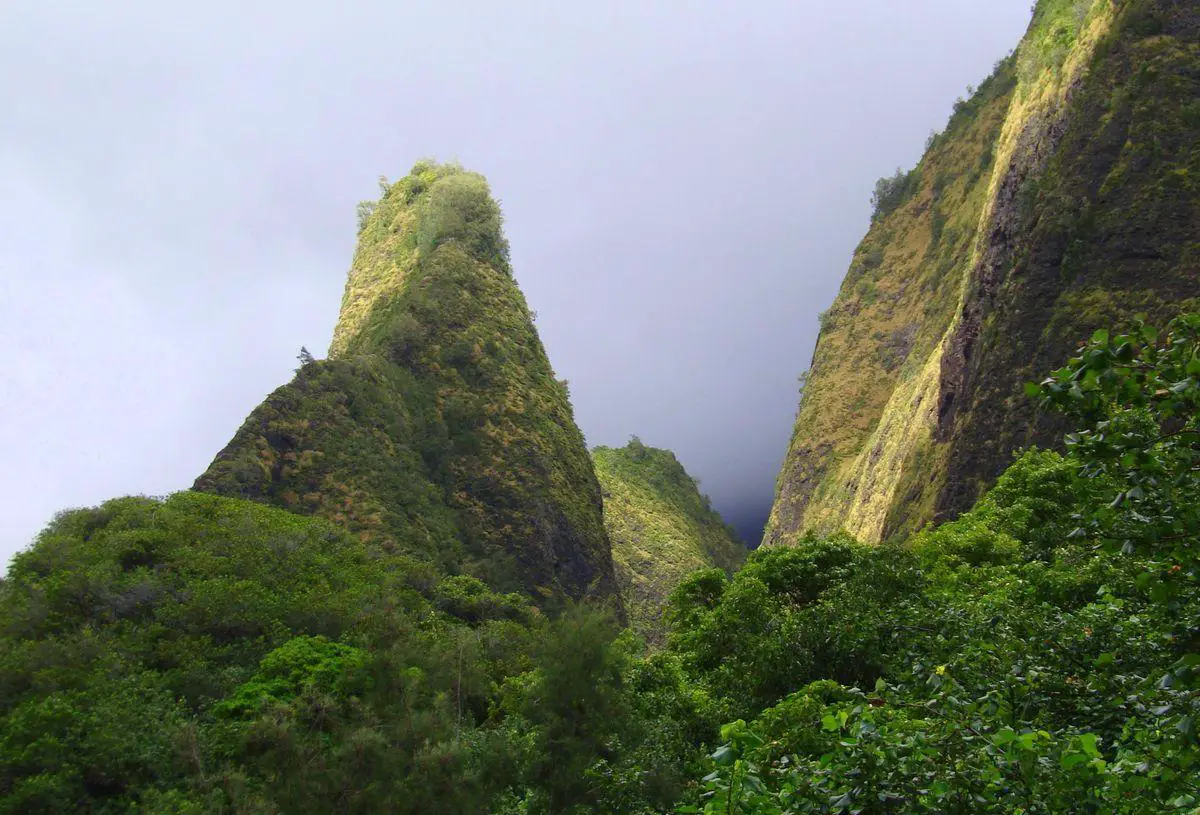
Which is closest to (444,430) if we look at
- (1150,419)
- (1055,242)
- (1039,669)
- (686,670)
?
(686,670)

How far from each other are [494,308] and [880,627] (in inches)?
2022

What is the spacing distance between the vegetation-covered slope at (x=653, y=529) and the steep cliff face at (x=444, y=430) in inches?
603

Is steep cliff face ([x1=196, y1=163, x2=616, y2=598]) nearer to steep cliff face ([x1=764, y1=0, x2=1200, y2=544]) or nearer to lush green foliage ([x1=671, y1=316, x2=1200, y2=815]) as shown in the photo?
steep cliff face ([x1=764, y1=0, x2=1200, y2=544])

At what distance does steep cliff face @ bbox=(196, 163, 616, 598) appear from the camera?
148 ft

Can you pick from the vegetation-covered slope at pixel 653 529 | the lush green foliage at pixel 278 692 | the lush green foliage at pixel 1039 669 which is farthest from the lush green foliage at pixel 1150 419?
the vegetation-covered slope at pixel 653 529

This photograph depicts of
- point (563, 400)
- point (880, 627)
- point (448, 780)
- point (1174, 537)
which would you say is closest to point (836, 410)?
point (563, 400)

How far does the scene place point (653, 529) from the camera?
98.1m

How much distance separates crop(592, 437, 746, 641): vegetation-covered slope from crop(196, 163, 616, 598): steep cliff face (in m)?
15.3

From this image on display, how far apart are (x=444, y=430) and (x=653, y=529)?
47338mm

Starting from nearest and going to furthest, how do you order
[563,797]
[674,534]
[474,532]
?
[563,797], [474,532], [674,534]

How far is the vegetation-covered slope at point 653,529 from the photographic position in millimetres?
81312

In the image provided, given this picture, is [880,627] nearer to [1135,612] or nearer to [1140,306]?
[1135,612]

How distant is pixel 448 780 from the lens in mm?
14539

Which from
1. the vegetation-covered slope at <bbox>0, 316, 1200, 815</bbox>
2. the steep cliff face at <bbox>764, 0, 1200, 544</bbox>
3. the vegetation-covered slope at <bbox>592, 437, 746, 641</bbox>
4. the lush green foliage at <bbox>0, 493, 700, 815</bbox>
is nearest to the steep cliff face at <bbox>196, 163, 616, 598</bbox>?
the vegetation-covered slope at <bbox>0, 316, 1200, 815</bbox>
